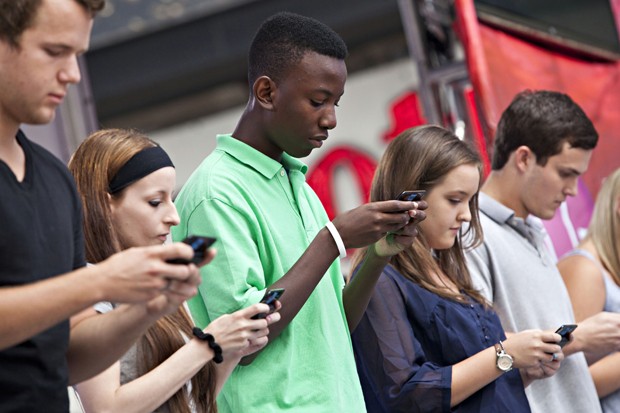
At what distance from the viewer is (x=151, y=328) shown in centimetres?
215

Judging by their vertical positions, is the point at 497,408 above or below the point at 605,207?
below

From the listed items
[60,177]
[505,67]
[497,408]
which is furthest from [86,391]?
[505,67]

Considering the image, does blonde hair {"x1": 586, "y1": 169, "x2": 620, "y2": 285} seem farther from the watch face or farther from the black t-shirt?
the black t-shirt

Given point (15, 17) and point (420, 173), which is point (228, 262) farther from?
point (15, 17)

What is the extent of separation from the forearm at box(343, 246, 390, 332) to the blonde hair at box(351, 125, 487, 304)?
212 mm

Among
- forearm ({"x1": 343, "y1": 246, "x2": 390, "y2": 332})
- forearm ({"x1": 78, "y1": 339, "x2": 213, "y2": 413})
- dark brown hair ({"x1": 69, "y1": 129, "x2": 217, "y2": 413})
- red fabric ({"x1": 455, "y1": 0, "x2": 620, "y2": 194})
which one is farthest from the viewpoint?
red fabric ({"x1": 455, "y1": 0, "x2": 620, "y2": 194})

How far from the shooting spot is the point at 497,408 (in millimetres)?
2625

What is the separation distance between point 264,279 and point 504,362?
0.70m

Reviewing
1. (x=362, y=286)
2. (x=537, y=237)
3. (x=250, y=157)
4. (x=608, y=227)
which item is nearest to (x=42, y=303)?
(x=250, y=157)

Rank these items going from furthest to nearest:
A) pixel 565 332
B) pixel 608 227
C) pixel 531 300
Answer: pixel 608 227, pixel 531 300, pixel 565 332

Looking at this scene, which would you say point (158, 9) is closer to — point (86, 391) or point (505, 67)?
point (505, 67)

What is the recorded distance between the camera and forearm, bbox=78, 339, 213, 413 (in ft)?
6.44

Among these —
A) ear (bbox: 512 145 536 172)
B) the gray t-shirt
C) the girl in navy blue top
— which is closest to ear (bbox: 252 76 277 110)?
the girl in navy blue top

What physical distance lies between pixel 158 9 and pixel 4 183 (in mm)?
8313
